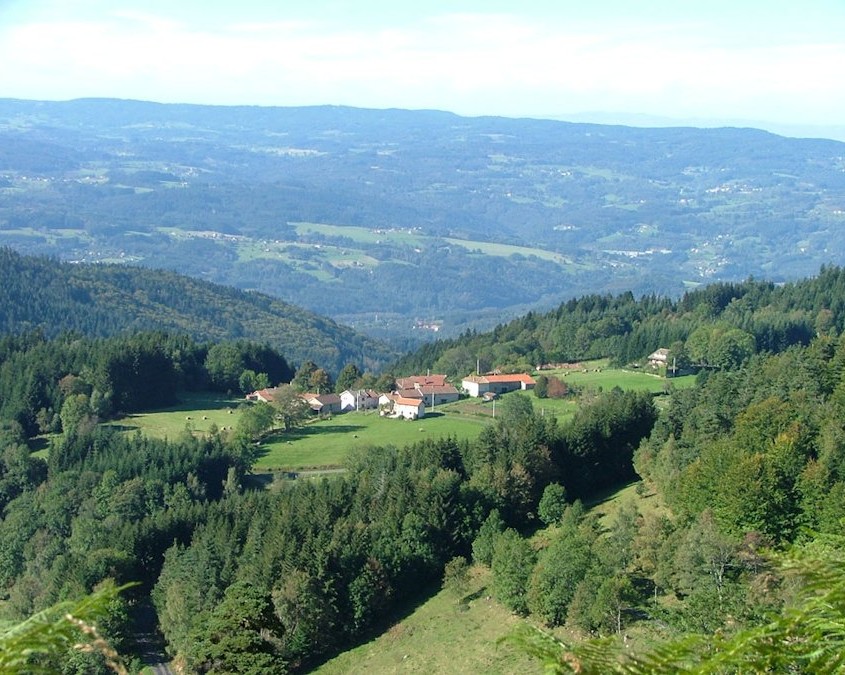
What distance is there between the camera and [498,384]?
209 feet

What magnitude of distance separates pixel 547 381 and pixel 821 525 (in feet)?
114

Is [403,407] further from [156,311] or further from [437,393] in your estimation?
[156,311]

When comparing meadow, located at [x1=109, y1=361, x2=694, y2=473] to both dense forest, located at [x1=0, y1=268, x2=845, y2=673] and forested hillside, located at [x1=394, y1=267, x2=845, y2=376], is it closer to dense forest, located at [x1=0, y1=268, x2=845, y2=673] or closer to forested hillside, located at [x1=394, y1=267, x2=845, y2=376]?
dense forest, located at [x1=0, y1=268, x2=845, y2=673]

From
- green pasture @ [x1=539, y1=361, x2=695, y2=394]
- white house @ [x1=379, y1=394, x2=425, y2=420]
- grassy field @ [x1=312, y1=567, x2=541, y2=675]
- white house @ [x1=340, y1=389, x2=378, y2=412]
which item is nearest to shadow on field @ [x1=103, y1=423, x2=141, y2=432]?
white house @ [x1=340, y1=389, x2=378, y2=412]

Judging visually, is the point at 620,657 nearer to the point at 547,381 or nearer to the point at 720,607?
the point at 720,607

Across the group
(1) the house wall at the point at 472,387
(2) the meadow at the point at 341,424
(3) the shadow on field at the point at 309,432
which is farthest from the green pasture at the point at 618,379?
(3) the shadow on field at the point at 309,432

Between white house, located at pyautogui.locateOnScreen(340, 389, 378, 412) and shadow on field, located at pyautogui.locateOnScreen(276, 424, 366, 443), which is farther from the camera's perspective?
white house, located at pyautogui.locateOnScreen(340, 389, 378, 412)

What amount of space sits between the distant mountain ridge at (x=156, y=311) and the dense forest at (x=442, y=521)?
230 ft

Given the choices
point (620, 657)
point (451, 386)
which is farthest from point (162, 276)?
point (620, 657)

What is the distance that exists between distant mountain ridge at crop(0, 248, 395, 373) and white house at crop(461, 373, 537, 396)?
2206 inches

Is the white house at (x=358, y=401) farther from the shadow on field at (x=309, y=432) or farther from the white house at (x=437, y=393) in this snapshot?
the shadow on field at (x=309, y=432)

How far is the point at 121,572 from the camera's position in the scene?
35656 millimetres

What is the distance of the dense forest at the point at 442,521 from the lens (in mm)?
24406

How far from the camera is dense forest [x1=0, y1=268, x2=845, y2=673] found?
24.4 m
